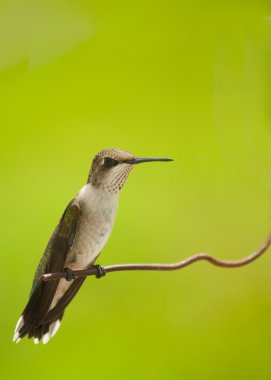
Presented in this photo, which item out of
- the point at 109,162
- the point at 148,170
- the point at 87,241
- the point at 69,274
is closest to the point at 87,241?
the point at 87,241

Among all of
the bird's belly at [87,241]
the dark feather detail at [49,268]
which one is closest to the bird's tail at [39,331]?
the dark feather detail at [49,268]

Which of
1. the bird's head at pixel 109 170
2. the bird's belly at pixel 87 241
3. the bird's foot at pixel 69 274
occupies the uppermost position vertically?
the bird's head at pixel 109 170

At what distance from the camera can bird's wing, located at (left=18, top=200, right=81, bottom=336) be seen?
1.56 meters

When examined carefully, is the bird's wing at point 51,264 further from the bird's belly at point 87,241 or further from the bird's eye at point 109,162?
the bird's eye at point 109,162

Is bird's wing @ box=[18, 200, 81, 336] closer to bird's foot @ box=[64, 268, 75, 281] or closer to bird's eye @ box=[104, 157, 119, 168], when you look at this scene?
bird's foot @ box=[64, 268, 75, 281]

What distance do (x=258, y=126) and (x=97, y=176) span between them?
0.86 metres

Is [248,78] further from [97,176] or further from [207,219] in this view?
[97,176]

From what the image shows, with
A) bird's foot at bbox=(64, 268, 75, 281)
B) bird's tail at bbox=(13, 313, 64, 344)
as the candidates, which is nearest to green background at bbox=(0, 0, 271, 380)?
bird's tail at bbox=(13, 313, 64, 344)

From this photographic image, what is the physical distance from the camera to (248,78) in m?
2.19

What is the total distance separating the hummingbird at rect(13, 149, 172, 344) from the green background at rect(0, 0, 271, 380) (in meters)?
0.15

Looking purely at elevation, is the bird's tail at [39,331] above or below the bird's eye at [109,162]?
below

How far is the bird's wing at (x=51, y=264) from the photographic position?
1560mm

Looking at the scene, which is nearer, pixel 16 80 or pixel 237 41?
pixel 16 80

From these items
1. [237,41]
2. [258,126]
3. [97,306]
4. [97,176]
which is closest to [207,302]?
[97,306]
